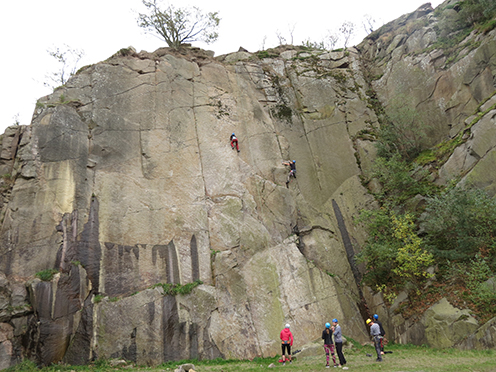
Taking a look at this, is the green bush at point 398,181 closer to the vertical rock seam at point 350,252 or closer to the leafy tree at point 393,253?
the leafy tree at point 393,253

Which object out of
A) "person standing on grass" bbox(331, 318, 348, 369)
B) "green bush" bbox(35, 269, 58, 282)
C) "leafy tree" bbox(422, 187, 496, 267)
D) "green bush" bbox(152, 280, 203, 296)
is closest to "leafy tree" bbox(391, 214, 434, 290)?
"leafy tree" bbox(422, 187, 496, 267)

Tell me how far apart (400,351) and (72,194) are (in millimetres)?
19391

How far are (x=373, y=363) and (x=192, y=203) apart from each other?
1337 centimetres

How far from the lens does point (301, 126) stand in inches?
1131

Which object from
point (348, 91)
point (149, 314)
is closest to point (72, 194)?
point (149, 314)

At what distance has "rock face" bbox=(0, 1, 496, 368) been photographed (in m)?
17.5

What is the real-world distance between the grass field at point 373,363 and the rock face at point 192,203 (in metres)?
0.72

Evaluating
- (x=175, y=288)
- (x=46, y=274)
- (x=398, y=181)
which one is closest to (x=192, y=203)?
(x=175, y=288)

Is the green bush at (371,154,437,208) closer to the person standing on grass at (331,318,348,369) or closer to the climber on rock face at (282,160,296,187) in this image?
the climber on rock face at (282,160,296,187)

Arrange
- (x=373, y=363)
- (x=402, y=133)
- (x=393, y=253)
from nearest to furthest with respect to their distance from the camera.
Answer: (x=373, y=363)
(x=393, y=253)
(x=402, y=133)

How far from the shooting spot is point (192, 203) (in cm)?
2212

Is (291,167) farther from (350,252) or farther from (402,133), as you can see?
(402,133)

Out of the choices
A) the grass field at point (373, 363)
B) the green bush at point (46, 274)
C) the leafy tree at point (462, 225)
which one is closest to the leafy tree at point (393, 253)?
the leafy tree at point (462, 225)

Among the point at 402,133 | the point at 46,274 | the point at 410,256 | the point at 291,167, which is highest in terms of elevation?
the point at 402,133
